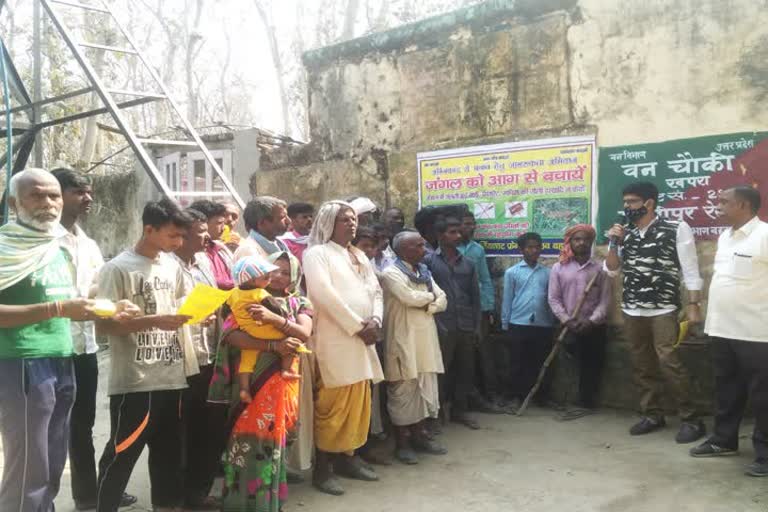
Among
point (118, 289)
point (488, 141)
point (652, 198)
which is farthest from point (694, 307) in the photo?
point (118, 289)

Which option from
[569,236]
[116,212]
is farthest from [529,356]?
[116,212]

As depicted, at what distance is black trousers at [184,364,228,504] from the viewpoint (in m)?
3.47

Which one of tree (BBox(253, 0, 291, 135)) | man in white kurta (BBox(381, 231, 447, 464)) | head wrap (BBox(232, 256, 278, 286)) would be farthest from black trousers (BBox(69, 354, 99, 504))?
tree (BBox(253, 0, 291, 135))

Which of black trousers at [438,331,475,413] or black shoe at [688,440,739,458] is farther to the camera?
black trousers at [438,331,475,413]

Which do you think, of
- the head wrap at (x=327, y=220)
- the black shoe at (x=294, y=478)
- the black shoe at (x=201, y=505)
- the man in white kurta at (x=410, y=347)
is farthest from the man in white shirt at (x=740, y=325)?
the black shoe at (x=201, y=505)

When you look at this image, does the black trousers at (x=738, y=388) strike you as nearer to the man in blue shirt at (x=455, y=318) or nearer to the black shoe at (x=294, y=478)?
the man in blue shirt at (x=455, y=318)

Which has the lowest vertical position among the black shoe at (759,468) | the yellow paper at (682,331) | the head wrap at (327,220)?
the black shoe at (759,468)

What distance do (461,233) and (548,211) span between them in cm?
76

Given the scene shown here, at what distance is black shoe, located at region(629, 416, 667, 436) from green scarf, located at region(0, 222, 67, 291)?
3910 mm

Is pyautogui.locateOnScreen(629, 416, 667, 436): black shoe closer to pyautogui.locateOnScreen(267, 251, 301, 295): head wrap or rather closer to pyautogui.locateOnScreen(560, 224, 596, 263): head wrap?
pyautogui.locateOnScreen(560, 224, 596, 263): head wrap

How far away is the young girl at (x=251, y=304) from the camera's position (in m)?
3.09

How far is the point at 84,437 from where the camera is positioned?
346 cm

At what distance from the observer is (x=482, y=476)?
3898mm

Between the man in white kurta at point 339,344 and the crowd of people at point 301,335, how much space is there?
1 cm
